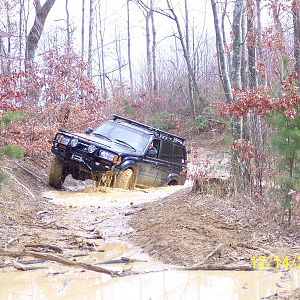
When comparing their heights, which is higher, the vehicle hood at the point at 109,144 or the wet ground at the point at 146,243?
the vehicle hood at the point at 109,144

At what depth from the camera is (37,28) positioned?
62.8 ft

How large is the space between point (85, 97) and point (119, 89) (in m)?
14.6

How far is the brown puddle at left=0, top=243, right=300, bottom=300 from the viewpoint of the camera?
474cm

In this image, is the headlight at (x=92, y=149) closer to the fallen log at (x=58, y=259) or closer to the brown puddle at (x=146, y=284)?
the fallen log at (x=58, y=259)

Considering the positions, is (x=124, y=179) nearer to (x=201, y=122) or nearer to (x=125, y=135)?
(x=125, y=135)

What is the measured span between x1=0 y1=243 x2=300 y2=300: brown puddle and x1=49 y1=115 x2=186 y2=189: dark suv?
582cm

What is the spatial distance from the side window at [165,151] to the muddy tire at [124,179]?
1.34 meters

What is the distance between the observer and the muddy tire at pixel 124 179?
11721 millimetres

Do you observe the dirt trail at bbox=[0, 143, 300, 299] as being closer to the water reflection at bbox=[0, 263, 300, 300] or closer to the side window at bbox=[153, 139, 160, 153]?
the water reflection at bbox=[0, 263, 300, 300]

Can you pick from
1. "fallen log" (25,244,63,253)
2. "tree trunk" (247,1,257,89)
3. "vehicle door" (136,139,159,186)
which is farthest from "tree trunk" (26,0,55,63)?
"fallen log" (25,244,63,253)

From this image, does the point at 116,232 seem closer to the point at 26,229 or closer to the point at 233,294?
the point at 26,229

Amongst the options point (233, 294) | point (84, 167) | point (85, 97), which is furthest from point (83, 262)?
point (85, 97)

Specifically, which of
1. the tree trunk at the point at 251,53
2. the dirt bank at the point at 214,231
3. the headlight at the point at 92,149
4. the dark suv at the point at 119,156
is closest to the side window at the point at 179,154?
the dark suv at the point at 119,156

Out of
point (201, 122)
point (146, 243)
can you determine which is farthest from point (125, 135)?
point (201, 122)
